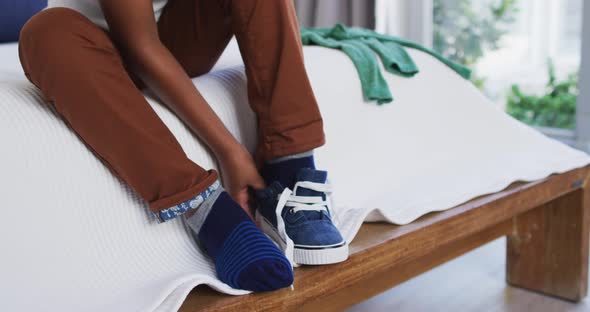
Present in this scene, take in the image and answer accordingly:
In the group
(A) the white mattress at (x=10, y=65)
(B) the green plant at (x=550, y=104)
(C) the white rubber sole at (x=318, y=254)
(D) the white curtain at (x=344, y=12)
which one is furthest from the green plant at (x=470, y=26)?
(C) the white rubber sole at (x=318, y=254)

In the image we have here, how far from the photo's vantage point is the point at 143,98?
3.38 ft

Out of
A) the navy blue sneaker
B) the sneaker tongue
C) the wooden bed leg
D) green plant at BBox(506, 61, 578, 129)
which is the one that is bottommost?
green plant at BBox(506, 61, 578, 129)

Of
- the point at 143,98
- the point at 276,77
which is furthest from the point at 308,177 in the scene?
the point at 143,98

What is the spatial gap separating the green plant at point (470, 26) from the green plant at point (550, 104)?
0.80 ft

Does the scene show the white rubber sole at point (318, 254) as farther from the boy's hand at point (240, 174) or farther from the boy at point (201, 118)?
the boy's hand at point (240, 174)

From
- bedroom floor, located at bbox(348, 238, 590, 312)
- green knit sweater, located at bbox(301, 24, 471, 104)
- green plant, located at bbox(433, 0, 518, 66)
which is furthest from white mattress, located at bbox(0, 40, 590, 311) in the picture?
green plant, located at bbox(433, 0, 518, 66)

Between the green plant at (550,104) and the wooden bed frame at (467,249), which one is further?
the green plant at (550,104)

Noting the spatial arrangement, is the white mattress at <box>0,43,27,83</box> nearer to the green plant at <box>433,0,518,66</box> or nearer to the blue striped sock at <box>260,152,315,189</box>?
the blue striped sock at <box>260,152,315,189</box>

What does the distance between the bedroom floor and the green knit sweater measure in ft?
1.65

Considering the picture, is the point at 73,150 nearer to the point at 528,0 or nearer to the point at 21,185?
the point at 21,185

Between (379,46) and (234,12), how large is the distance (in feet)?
1.70

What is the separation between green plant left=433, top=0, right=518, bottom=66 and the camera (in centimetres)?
305

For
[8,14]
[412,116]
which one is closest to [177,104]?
[412,116]

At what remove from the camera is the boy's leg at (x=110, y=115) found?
992mm
